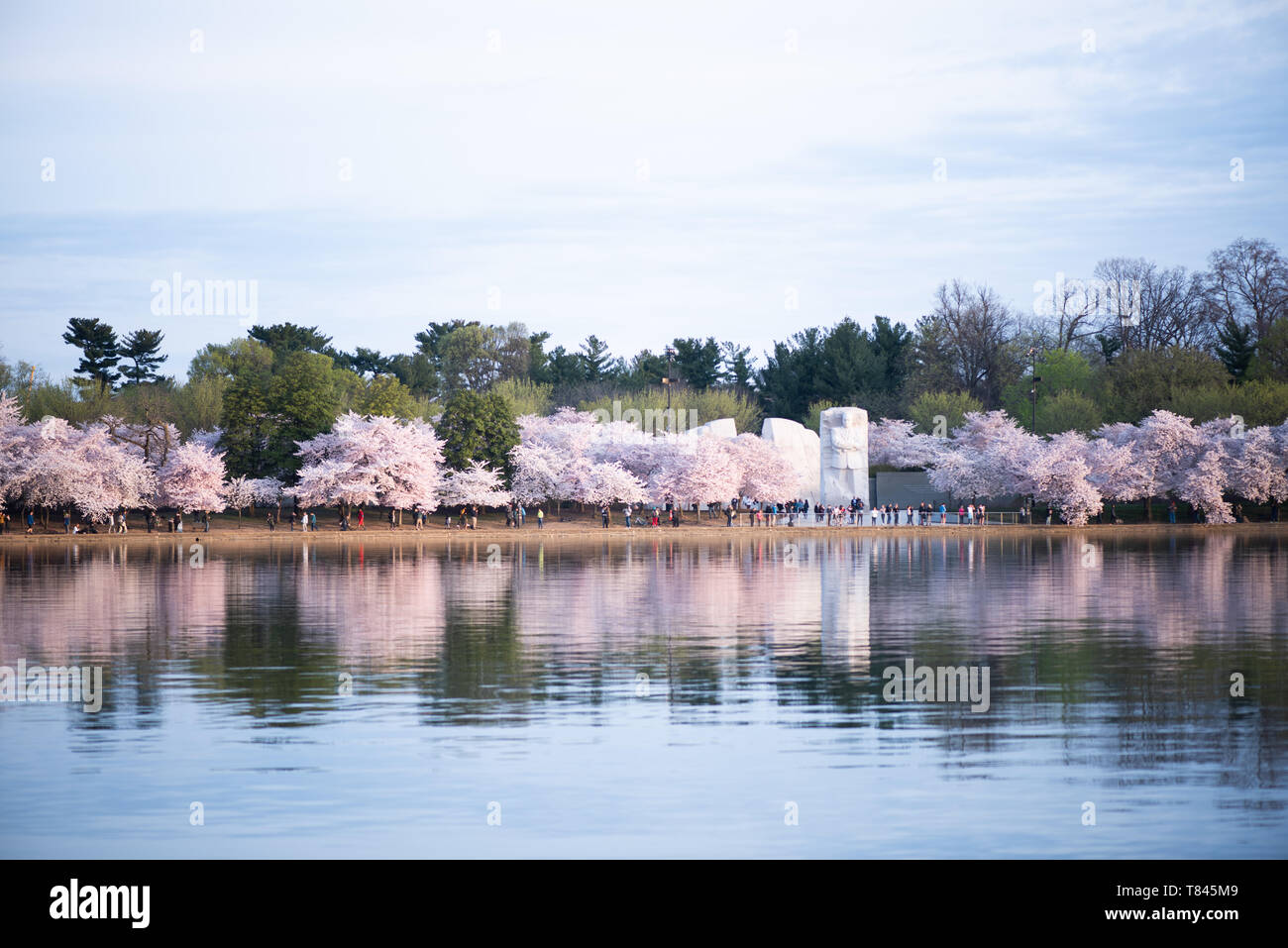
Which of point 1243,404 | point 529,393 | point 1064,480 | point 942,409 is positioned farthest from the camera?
point 529,393

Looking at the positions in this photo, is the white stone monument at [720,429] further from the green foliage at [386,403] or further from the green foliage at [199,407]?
the green foliage at [199,407]

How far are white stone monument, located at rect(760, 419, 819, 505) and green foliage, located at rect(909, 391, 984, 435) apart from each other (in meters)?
12.3

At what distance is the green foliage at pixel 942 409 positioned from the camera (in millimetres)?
105188

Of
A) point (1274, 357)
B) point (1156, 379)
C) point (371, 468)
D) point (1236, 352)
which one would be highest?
point (1236, 352)

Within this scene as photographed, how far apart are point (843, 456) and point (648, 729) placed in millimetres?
73365

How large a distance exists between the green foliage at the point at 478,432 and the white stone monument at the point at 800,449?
21.9 meters

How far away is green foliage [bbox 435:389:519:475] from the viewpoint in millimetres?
81000

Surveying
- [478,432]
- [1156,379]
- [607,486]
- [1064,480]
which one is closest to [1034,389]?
[1156,379]

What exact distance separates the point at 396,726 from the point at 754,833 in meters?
5.85

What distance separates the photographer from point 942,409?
105625 millimetres

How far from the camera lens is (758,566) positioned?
43750 mm

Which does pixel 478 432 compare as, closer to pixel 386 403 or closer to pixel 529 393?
pixel 386 403
